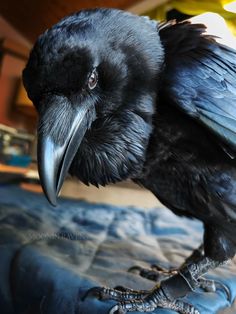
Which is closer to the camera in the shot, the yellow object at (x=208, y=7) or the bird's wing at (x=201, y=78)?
the bird's wing at (x=201, y=78)

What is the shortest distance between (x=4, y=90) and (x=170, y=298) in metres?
2.33

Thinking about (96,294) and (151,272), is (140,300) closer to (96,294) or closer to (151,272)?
(96,294)

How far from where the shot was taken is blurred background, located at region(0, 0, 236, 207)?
159 centimetres

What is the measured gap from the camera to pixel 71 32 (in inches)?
22.6

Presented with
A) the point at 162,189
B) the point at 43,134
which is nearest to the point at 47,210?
the point at 162,189

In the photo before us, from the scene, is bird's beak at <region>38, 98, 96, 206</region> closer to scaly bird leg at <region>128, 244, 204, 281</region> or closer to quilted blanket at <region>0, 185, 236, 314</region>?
quilted blanket at <region>0, 185, 236, 314</region>

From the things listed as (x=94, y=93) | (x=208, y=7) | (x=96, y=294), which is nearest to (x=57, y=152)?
(x=94, y=93)

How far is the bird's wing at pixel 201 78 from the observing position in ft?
2.20

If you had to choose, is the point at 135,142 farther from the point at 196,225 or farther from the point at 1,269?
the point at 196,225

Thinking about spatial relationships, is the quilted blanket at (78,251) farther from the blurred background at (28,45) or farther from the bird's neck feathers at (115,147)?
the blurred background at (28,45)

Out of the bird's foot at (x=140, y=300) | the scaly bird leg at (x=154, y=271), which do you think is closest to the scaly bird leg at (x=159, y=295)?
the bird's foot at (x=140, y=300)

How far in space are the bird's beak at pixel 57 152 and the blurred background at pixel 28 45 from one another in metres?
0.53

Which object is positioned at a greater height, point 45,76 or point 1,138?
point 45,76

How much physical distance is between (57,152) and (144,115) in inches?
7.1
